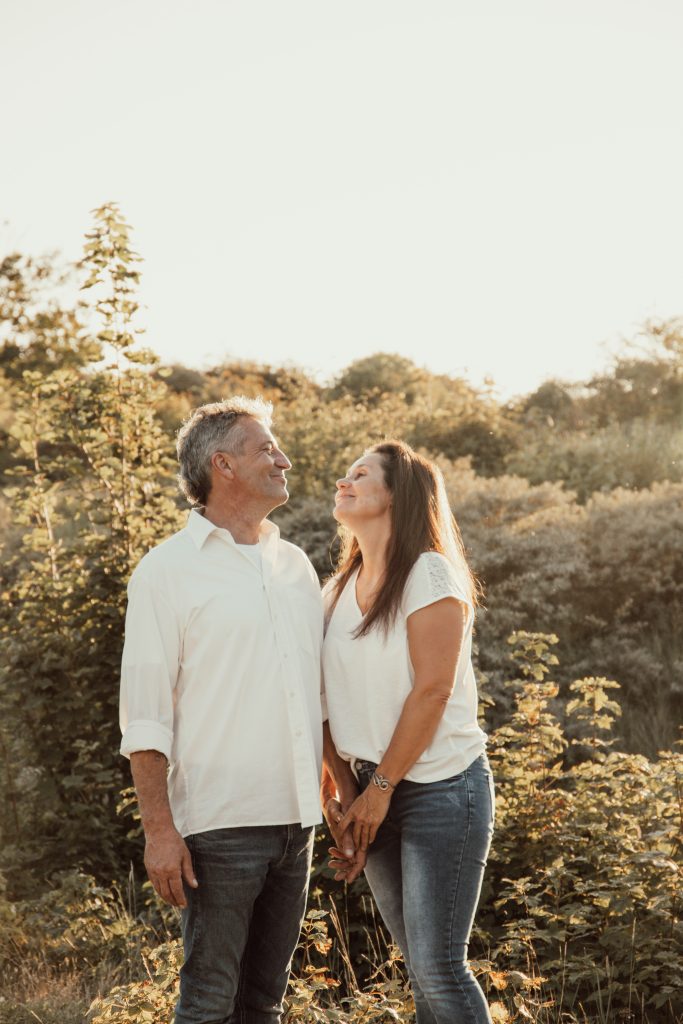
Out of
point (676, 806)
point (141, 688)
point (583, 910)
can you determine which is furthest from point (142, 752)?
point (676, 806)

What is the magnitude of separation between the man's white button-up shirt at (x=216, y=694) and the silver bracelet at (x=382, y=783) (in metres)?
0.16

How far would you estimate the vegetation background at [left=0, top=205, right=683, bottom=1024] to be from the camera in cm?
376

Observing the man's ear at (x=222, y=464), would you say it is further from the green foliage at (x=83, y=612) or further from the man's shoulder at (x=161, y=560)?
the green foliage at (x=83, y=612)

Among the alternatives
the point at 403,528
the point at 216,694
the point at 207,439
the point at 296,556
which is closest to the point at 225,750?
the point at 216,694

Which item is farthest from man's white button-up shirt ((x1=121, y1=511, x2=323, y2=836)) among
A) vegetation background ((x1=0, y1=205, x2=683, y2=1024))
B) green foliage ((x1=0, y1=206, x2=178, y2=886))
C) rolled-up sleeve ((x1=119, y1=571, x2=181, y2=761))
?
green foliage ((x1=0, y1=206, x2=178, y2=886))

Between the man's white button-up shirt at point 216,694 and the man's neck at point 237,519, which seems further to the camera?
the man's neck at point 237,519

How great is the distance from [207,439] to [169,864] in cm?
116

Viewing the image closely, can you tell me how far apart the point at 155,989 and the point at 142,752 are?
0.86 metres

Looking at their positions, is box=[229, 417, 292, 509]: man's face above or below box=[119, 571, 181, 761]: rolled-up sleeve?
above

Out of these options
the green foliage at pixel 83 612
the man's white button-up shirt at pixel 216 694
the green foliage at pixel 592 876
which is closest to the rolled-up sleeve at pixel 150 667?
the man's white button-up shirt at pixel 216 694

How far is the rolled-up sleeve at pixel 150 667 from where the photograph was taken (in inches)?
106

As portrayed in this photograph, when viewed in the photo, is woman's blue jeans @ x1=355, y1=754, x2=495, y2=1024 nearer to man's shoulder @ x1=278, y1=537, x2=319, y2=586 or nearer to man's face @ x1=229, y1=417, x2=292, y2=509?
man's shoulder @ x1=278, y1=537, x2=319, y2=586

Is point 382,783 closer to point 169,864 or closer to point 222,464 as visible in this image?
point 169,864

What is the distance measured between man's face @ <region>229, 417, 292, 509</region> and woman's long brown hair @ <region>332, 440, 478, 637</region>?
30 centimetres
